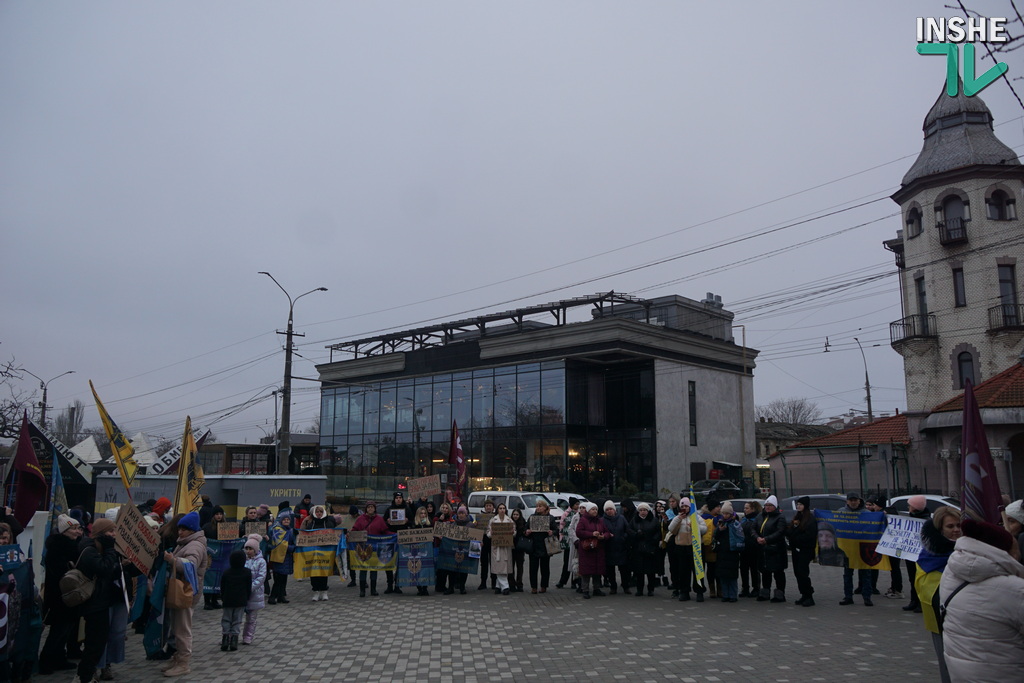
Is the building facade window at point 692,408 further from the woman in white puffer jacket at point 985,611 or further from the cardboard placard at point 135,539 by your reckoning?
the woman in white puffer jacket at point 985,611

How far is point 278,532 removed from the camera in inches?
569

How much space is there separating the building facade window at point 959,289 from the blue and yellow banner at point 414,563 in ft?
97.8

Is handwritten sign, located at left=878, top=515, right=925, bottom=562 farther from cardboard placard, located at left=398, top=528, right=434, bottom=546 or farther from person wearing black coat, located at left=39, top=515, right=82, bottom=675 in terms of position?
person wearing black coat, located at left=39, top=515, right=82, bottom=675

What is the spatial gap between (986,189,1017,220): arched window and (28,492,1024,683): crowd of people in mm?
26095

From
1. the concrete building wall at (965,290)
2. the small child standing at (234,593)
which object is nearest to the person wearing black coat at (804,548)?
the small child standing at (234,593)

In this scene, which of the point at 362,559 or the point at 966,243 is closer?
the point at 362,559

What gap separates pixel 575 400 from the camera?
4403cm

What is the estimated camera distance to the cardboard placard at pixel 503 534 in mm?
15055

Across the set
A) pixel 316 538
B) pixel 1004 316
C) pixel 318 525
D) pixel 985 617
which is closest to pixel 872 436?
pixel 1004 316

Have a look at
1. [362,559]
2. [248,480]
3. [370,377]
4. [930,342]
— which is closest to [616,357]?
[930,342]

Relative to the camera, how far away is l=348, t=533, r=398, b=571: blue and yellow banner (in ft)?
49.6

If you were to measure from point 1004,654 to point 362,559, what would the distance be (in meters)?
12.4

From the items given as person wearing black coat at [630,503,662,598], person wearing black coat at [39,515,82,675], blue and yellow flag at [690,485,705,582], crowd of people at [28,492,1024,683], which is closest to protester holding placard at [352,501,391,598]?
crowd of people at [28,492,1024,683]

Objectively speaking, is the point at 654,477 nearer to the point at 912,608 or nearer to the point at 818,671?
the point at 912,608
